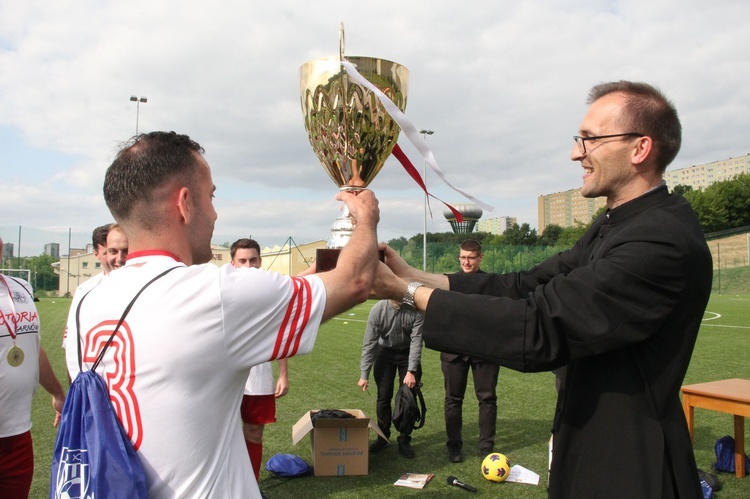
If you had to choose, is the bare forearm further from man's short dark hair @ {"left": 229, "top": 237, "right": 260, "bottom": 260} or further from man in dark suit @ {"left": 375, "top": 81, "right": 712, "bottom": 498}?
man in dark suit @ {"left": 375, "top": 81, "right": 712, "bottom": 498}

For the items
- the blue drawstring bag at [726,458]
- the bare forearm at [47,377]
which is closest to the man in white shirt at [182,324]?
the bare forearm at [47,377]

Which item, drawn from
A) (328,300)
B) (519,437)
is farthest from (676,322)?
(519,437)

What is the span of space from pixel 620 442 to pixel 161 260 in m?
1.55

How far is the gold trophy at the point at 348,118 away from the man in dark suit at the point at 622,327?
762 mm

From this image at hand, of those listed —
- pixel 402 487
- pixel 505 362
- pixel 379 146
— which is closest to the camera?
pixel 505 362

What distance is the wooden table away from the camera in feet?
18.2

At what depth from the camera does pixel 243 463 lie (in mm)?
1815

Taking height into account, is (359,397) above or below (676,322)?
below

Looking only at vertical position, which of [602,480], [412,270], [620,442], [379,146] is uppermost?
[379,146]

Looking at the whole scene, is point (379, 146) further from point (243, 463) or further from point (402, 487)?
point (402, 487)

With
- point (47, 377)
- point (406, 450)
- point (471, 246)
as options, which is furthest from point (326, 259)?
point (471, 246)

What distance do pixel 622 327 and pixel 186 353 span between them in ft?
4.20

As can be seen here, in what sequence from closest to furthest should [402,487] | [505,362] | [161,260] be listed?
1. [161,260]
2. [505,362]
3. [402,487]

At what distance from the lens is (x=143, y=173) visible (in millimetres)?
1767
